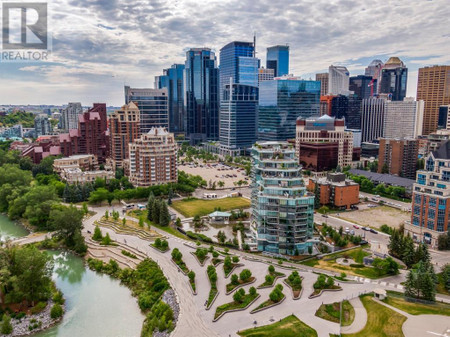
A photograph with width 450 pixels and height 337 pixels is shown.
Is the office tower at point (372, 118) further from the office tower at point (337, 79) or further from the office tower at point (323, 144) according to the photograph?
the office tower at point (323, 144)

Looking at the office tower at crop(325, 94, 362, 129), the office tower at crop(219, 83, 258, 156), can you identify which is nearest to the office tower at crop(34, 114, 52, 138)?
the office tower at crop(219, 83, 258, 156)

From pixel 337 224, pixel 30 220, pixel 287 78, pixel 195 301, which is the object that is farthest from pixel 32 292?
pixel 287 78

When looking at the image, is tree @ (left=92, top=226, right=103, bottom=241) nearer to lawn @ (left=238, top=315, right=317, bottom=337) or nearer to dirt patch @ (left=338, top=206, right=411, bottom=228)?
lawn @ (left=238, top=315, right=317, bottom=337)

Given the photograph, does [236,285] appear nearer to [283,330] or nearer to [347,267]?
[283,330]

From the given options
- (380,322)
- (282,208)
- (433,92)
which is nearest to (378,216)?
(282,208)

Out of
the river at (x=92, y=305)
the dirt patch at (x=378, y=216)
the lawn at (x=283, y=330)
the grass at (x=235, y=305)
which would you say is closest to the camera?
the lawn at (x=283, y=330)

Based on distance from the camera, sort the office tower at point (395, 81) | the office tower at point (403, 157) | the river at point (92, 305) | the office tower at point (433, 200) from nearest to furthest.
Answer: the river at point (92, 305), the office tower at point (433, 200), the office tower at point (403, 157), the office tower at point (395, 81)

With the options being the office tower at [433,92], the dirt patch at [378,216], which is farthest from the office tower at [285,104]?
the dirt patch at [378,216]
